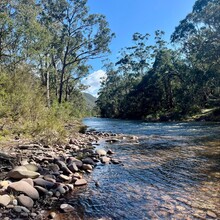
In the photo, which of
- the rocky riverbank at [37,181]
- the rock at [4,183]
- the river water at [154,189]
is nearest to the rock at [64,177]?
the rocky riverbank at [37,181]

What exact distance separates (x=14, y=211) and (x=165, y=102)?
45.8 metres

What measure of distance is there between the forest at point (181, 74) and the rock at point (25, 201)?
2760 centimetres

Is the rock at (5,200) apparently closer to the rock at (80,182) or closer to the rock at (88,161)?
the rock at (80,182)

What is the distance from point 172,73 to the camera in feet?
144

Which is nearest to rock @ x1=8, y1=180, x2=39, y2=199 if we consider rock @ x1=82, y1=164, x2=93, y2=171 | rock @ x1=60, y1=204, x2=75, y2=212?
rock @ x1=60, y1=204, x2=75, y2=212

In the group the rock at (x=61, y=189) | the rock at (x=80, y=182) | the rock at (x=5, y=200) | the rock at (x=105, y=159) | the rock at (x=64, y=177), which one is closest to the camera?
the rock at (x=5, y=200)

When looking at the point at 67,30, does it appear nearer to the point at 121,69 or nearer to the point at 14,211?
the point at 14,211

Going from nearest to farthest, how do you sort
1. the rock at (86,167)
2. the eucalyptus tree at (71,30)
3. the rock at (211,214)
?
the rock at (211,214) → the rock at (86,167) → the eucalyptus tree at (71,30)

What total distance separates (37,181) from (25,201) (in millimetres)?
1038

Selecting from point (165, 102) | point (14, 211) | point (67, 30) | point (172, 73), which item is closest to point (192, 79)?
point (172, 73)

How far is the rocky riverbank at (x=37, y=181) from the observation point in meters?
4.73

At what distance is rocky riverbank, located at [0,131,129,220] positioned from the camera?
473 cm

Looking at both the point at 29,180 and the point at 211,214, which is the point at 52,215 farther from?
the point at 211,214

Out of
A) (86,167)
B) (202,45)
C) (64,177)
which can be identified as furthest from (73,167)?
(202,45)
